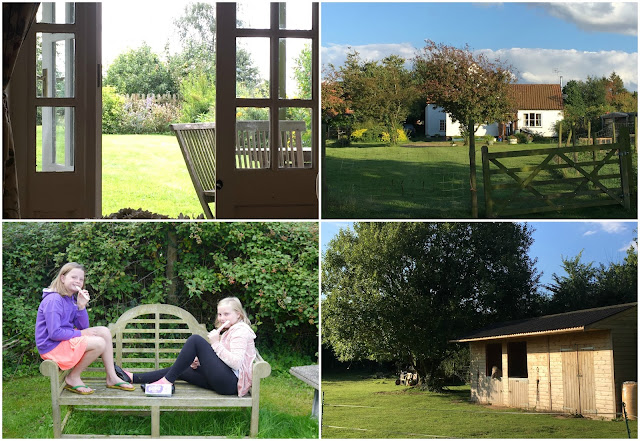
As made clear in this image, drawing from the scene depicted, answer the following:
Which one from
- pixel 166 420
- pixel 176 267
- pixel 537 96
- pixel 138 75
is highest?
pixel 138 75

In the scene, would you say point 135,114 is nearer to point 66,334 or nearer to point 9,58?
point 9,58

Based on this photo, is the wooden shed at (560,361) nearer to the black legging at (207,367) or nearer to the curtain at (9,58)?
the black legging at (207,367)

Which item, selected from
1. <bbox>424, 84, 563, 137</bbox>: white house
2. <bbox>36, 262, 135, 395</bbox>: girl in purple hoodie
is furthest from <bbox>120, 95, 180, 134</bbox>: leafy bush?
<bbox>36, 262, 135, 395</bbox>: girl in purple hoodie

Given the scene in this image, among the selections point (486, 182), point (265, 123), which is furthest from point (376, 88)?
point (265, 123)

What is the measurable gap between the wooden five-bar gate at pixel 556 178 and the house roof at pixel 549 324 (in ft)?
4.17

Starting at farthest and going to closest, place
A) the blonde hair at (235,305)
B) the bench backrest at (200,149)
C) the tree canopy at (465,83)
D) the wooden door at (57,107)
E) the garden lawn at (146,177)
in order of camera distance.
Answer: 1. the garden lawn at (146,177)
2. the bench backrest at (200,149)
3. the tree canopy at (465,83)
4. the wooden door at (57,107)
5. the blonde hair at (235,305)

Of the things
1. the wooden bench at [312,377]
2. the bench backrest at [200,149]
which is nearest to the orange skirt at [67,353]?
the wooden bench at [312,377]

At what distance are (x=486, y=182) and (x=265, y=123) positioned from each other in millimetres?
1974

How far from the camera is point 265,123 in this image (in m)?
4.12

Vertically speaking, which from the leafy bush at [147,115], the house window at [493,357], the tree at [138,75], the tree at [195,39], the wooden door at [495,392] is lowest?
the wooden door at [495,392]

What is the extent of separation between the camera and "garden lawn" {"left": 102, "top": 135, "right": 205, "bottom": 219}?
8.37 metres

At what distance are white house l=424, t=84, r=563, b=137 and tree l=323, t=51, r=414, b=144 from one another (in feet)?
0.81

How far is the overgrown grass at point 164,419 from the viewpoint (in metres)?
3.44

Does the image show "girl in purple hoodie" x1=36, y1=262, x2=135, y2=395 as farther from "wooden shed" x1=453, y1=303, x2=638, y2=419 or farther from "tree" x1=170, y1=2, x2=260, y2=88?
"tree" x1=170, y1=2, x2=260, y2=88
